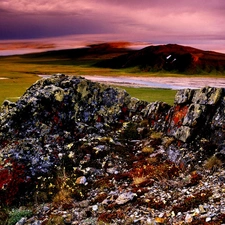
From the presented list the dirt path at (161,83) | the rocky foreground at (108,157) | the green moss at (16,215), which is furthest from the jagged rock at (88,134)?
the dirt path at (161,83)

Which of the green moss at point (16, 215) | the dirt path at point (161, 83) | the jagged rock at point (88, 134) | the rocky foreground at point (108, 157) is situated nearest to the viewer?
the rocky foreground at point (108, 157)

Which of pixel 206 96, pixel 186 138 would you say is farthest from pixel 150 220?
pixel 206 96

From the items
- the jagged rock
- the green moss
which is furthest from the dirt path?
the green moss

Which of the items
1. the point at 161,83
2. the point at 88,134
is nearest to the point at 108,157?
the point at 88,134

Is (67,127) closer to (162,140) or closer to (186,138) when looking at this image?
(162,140)

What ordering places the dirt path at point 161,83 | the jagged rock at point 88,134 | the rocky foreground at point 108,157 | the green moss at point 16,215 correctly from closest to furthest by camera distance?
the rocky foreground at point 108,157 < the green moss at point 16,215 < the jagged rock at point 88,134 < the dirt path at point 161,83

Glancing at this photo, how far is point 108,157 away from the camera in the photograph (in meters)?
16.9

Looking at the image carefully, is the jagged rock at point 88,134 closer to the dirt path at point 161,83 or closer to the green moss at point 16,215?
the green moss at point 16,215

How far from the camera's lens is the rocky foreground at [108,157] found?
40.9 feet

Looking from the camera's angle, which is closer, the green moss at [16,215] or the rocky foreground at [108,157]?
the rocky foreground at [108,157]

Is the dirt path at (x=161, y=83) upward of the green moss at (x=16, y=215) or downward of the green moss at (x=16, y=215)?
upward

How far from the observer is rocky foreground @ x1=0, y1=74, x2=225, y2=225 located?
12469 mm

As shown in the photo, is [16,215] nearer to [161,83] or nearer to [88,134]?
[88,134]

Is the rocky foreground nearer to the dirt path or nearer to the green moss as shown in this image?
the green moss
